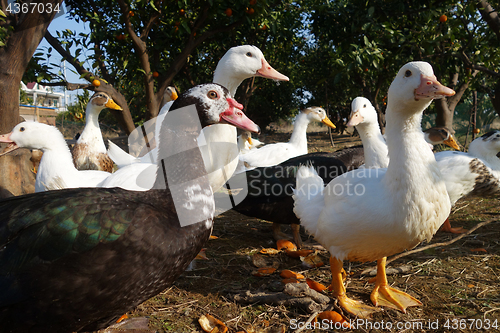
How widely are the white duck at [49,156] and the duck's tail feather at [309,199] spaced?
1.93 meters

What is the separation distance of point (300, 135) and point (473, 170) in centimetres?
275

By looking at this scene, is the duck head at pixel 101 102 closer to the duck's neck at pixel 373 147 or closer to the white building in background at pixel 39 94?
the duck's neck at pixel 373 147

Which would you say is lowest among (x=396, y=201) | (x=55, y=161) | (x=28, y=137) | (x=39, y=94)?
(x=396, y=201)

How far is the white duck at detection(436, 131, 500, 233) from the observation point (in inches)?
146

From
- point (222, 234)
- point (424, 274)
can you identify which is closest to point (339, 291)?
point (424, 274)

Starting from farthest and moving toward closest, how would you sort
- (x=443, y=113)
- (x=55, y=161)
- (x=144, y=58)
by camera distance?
(x=443, y=113) < (x=144, y=58) < (x=55, y=161)

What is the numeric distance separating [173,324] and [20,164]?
2.81 m

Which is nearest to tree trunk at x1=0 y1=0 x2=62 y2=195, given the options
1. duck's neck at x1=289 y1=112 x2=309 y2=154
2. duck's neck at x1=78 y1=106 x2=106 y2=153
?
duck's neck at x1=78 y1=106 x2=106 y2=153

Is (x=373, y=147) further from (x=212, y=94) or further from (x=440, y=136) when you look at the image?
(x=440, y=136)

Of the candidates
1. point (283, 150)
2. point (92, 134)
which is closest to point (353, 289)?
point (283, 150)

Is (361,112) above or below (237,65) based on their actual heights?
below

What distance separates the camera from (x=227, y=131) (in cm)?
297

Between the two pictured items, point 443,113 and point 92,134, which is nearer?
point 92,134

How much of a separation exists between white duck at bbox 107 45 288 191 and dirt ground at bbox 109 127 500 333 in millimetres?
798
